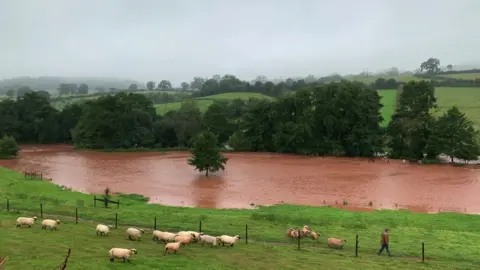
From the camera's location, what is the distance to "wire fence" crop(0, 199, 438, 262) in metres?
20.1

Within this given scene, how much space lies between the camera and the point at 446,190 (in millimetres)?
43844

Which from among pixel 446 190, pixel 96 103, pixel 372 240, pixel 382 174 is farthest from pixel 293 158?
pixel 372 240

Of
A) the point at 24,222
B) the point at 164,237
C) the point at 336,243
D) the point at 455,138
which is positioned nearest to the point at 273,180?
the point at 455,138

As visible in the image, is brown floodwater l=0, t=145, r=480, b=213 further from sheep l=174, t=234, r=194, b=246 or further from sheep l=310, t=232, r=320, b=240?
sheep l=174, t=234, r=194, b=246

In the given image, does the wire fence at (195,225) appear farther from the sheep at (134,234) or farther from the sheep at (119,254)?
the sheep at (119,254)

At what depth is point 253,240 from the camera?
21.2 metres

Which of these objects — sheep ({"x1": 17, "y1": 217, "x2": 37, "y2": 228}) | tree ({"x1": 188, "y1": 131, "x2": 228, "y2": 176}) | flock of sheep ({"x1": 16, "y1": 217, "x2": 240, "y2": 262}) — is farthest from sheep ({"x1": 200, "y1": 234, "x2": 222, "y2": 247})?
tree ({"x1": 188, "y1": 131, "x2": 228, "y2": 176})

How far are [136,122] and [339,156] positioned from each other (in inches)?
1418

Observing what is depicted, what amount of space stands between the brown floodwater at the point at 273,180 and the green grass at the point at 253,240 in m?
7.20

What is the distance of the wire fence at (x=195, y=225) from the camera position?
20.1m

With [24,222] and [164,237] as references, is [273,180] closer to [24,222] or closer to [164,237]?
[164,237]

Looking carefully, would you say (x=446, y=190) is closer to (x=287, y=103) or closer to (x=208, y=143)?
(x=208, y=143)

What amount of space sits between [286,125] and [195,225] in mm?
50215

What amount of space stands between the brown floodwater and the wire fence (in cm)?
1134
